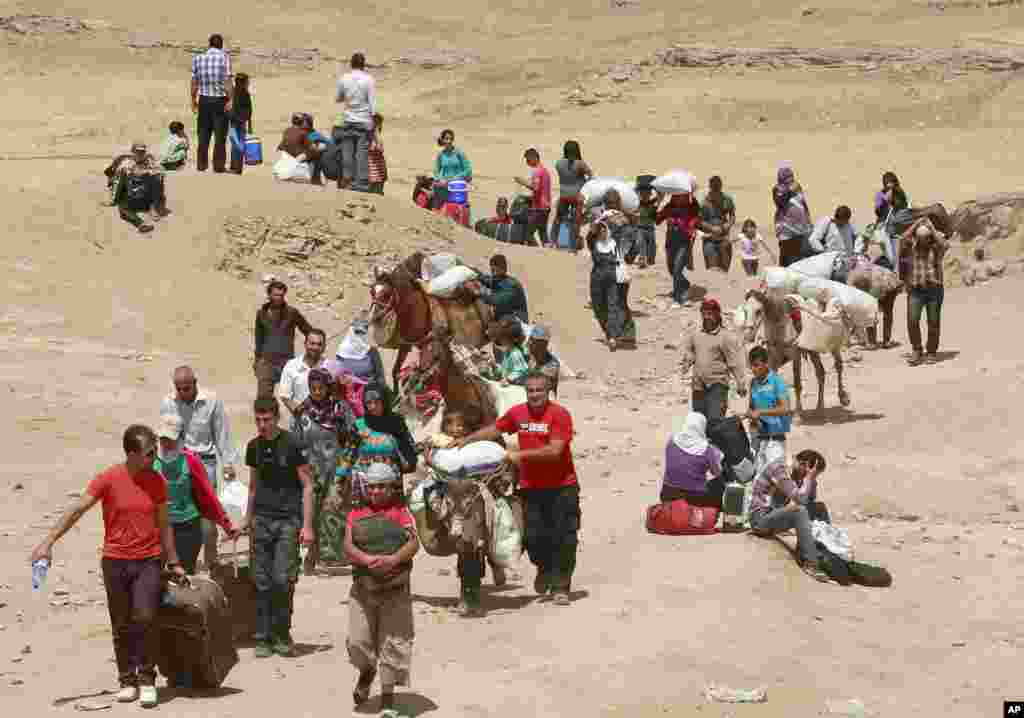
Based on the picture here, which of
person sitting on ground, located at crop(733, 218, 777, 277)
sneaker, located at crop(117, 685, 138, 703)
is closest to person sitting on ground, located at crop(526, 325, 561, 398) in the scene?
sneaker, located at crop(117, 685, 138, 703)

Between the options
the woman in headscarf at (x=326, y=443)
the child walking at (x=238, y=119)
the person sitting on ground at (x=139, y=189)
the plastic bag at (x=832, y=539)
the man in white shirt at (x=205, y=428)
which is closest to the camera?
the man in white shirt at (x=205, y=428)

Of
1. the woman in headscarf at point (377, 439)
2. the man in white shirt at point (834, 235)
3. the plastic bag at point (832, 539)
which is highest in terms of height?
the man in white shirt at point (834, 235)

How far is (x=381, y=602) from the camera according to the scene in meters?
9.62

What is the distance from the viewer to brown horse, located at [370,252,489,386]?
15961 mm

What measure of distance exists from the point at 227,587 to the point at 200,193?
37.1 ft

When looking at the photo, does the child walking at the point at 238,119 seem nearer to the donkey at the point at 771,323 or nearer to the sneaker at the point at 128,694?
the donkey at the point at 771,323

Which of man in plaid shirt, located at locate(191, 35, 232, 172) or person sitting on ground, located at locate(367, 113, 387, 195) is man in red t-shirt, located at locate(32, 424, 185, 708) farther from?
person sitting on ground, located at locate(367, 113, 387, 195)

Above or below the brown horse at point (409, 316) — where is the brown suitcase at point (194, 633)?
below

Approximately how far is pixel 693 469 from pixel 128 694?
472 cm

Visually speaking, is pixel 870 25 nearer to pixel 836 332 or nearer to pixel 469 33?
pixel 469 33

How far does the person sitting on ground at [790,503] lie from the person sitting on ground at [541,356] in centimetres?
175

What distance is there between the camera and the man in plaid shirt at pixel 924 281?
770 inches

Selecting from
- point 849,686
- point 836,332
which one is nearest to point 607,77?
point 836,332

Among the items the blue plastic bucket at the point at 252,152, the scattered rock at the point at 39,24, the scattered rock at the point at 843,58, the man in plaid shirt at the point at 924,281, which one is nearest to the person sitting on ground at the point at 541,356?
the man in plaid shirt at the point at 924,281
